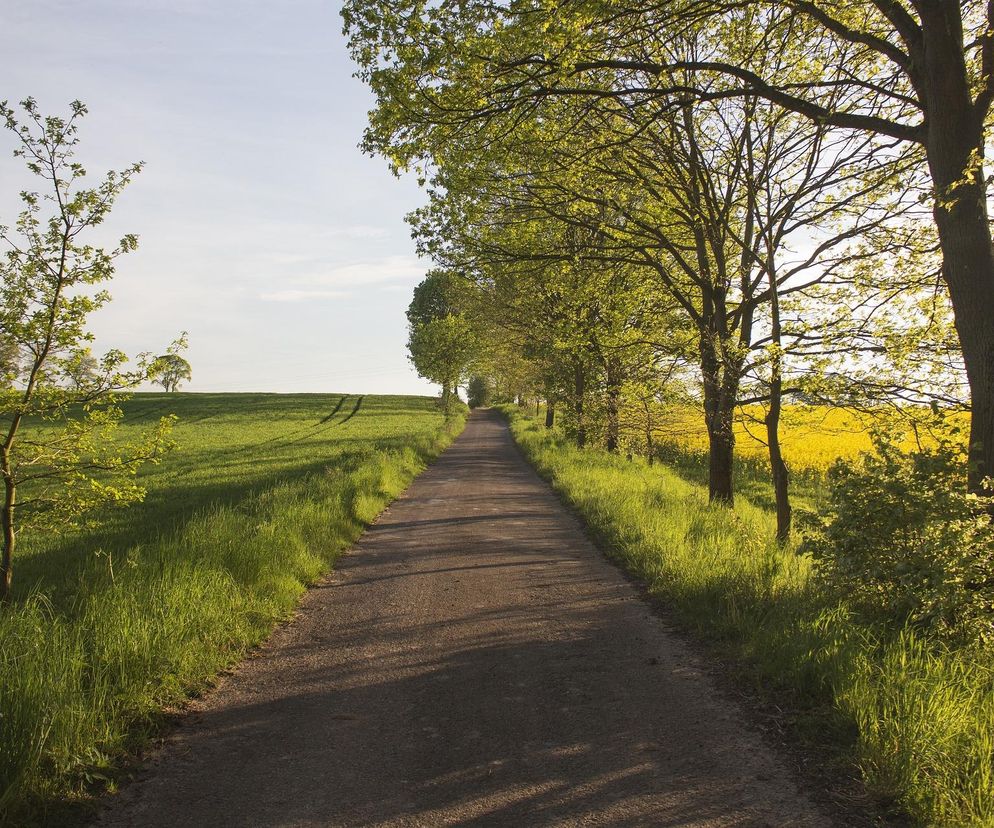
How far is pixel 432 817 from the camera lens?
3057 millimetres

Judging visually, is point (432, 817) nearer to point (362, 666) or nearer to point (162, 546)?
point (362, 666)

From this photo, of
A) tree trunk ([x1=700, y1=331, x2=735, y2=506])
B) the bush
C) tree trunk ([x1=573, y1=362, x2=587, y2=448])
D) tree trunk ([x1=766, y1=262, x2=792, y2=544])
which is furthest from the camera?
tree trunk ([x1=573, y1=362, x2=587, y2=448])

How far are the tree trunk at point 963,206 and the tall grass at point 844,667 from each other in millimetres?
1839

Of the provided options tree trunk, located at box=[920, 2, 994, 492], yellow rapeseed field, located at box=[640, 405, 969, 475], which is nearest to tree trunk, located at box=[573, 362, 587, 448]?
yellow rapeseed field, located at box=[640, 405, 969, 475]

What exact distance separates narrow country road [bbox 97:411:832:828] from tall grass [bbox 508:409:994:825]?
48cm

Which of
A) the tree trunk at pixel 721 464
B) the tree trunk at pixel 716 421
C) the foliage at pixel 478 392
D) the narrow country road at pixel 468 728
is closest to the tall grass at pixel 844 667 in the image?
the narrow country road at pixel 468 728

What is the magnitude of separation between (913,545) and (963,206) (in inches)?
117

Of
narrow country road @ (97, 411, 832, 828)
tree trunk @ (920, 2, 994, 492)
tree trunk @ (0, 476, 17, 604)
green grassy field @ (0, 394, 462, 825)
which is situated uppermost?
tree trunk @ (920, 2, 994, 492)

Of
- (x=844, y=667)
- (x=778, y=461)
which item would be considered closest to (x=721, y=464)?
(x=778, y=461)

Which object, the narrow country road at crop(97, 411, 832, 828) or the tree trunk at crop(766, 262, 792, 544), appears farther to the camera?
the tree trunk at crop(766, 262, 792, 544)

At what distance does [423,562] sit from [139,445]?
3.86m

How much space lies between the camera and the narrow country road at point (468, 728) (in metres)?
3.15

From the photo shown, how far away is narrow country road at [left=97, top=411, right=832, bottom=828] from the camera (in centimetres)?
315

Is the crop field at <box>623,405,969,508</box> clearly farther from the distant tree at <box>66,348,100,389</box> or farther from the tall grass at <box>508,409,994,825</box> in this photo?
the distant tree at <box>66,348,100,389</box>
